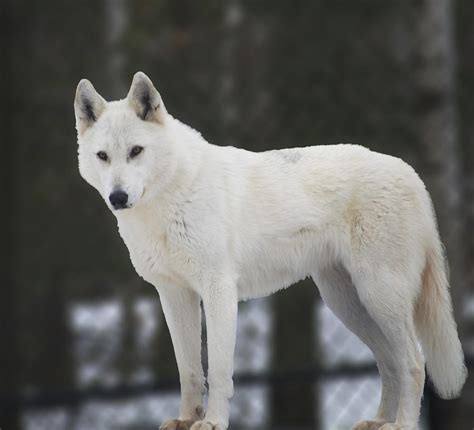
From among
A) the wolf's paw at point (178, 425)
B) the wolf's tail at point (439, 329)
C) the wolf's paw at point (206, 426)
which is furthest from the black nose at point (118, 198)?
the wolf's tail at point (439, 329)

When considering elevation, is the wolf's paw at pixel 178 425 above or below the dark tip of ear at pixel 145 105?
below

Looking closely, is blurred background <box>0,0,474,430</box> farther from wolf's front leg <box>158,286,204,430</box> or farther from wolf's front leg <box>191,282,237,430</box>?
wolf's front leg <box>191,282,237,430</box>

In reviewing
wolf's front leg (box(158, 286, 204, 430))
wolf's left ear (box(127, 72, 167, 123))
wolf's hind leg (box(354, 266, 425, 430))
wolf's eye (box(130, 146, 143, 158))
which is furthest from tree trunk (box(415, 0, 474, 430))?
wolf's eye (box(130, 146, 143, 158))

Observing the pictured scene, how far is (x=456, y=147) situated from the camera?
828cm

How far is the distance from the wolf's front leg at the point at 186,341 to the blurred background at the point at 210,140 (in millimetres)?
4057

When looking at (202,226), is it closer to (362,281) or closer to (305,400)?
(362,281)

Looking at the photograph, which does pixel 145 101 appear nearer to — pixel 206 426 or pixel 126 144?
pixel 126 144

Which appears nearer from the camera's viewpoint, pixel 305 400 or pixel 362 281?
pixel 362 281

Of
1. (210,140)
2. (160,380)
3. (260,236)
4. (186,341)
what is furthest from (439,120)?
(186,341)

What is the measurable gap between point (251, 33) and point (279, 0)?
41 cm

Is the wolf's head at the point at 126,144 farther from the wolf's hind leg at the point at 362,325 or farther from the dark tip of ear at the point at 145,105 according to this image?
the wolf's hind leg at the point at 362,325

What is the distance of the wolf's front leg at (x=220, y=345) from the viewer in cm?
341

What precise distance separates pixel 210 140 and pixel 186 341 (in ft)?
15.9

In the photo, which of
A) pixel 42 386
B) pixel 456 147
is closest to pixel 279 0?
pixel 456 147
